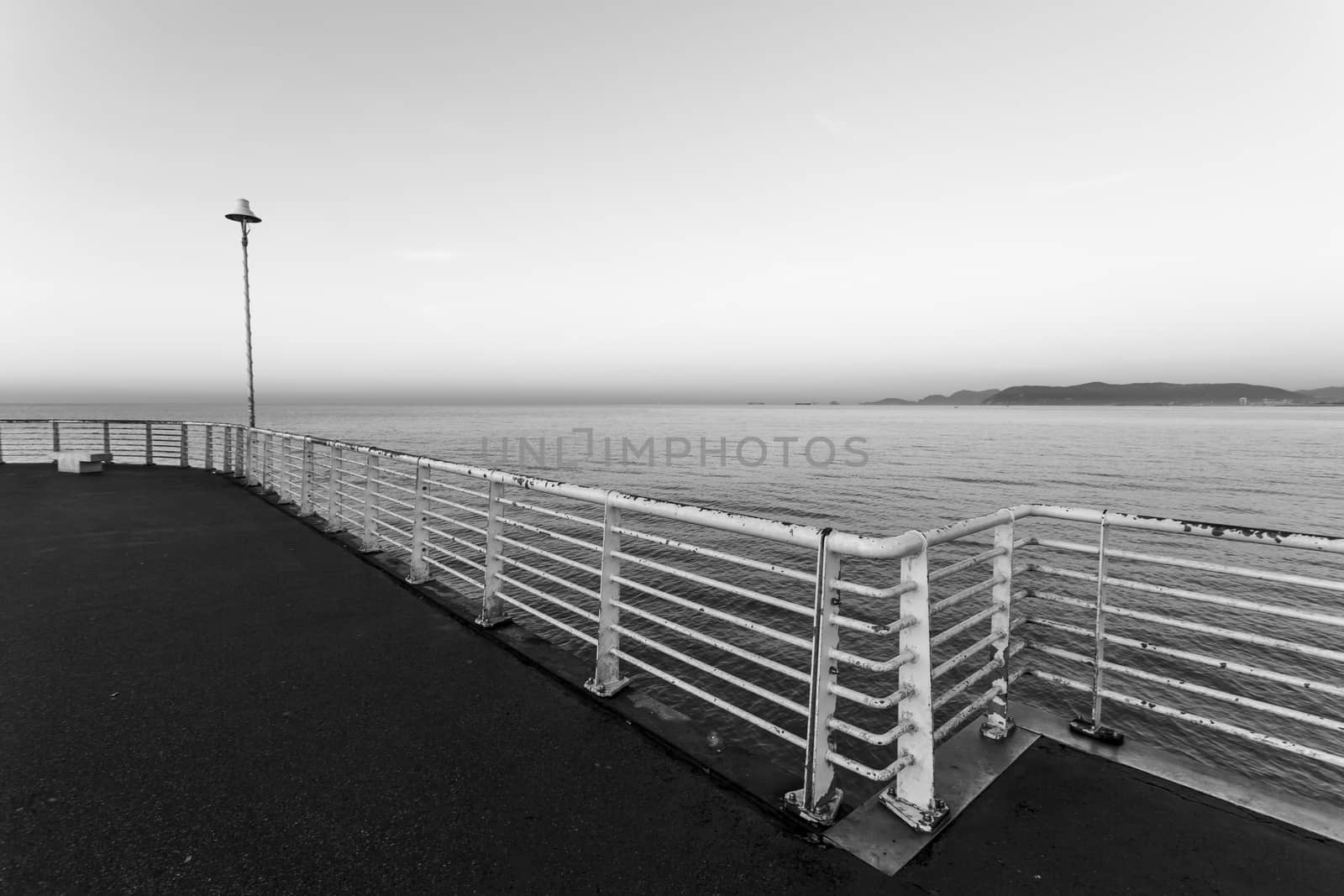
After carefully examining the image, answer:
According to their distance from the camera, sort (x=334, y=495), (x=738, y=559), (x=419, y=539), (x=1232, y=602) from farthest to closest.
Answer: (x=334, y=495) → (x=419, y=539) → (x=738, y=559) → (x=1232, y=602)

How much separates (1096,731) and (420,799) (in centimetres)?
354

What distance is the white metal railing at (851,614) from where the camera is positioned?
263cm

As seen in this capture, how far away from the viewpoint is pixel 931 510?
846 inches

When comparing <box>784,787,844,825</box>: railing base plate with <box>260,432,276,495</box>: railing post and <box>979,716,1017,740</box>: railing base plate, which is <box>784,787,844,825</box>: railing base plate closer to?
<box>979,716,1017,740</box>: railing base plate

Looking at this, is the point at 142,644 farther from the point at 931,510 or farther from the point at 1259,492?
the point at 1259,492

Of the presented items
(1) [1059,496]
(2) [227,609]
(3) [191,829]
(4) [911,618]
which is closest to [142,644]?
(2) [227,609]

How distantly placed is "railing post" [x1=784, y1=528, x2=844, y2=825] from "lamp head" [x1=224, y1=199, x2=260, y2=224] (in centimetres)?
1463

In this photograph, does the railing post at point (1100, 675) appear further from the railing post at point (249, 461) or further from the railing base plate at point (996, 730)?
the railing post at point (249, 461)

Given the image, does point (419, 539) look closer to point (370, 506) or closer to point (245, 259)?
point (370, 506)

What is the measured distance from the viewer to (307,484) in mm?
9070

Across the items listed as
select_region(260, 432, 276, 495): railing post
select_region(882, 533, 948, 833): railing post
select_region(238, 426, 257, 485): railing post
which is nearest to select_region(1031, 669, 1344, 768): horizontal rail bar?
select_region(882, 533, 948, 833): railing post

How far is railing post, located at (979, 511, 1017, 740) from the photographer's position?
130 inches

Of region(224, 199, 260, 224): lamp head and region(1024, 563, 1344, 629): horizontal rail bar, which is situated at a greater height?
region(224, 199, 260, 224): lamp head

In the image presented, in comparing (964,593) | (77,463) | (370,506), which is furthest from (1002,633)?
(77,463)
